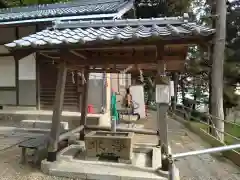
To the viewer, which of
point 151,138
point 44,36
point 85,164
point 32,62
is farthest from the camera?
point 32,62

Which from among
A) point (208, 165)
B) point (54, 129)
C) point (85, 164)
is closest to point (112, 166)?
point (85, 164)

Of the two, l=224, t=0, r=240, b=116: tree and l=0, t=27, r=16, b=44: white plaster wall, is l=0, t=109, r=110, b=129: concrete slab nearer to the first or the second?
l=0, t=27, r=16, b=44: white plaster wall

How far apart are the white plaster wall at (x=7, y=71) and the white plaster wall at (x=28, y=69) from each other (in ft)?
1.35

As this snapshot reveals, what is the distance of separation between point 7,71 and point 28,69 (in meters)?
1.05

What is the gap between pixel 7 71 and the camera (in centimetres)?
1043

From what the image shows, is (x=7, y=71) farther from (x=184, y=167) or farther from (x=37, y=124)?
(x=184, y=167)

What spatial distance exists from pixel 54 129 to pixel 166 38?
2943 mm

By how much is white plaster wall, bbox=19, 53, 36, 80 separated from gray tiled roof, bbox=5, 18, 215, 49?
17.3ft

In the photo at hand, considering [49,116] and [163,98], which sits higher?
[163,98]

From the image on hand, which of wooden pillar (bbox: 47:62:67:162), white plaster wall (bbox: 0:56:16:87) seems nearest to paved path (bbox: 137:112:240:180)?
wooden pillar (bbox: 47:62:67:162)

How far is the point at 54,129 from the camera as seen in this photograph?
5.07m

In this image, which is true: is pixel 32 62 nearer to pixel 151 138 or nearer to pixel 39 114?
pixel 39 114

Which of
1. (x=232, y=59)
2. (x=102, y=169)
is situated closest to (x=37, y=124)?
(x=102, y=169)

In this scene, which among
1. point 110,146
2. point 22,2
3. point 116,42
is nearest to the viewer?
point 116,42
